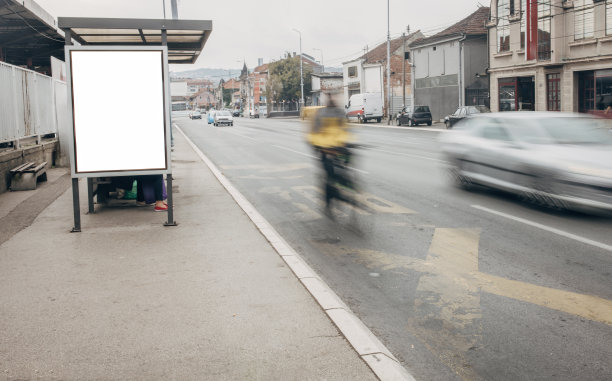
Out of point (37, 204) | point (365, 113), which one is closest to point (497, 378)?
point (37, 204)

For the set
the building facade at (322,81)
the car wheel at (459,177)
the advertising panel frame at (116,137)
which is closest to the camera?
the advertising panel frame at (116,137)

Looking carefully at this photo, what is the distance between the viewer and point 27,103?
1504cm

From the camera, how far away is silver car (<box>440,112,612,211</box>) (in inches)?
341

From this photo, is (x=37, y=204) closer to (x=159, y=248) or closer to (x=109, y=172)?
(x=109, y=172)

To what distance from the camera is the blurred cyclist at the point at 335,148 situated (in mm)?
9461

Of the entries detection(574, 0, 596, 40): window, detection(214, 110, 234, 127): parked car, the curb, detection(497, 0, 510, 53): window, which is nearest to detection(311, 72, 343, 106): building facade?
detection(214, 110, 234, 127): parked car

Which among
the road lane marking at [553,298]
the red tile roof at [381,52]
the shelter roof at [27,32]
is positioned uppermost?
the red tile roof at [381,52]

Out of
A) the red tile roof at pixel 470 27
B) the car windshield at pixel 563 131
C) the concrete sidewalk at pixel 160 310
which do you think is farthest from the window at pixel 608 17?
the concrete sidewalk at pixel 160 310

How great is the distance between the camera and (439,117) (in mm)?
51531

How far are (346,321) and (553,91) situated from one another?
1400 inches

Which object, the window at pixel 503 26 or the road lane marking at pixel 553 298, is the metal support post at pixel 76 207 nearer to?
the road lane marking at pixel 553 298

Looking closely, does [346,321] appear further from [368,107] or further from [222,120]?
[222,120]

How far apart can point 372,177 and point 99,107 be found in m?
7.11

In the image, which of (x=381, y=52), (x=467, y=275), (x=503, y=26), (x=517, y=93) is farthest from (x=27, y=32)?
(x=381, y=52)
